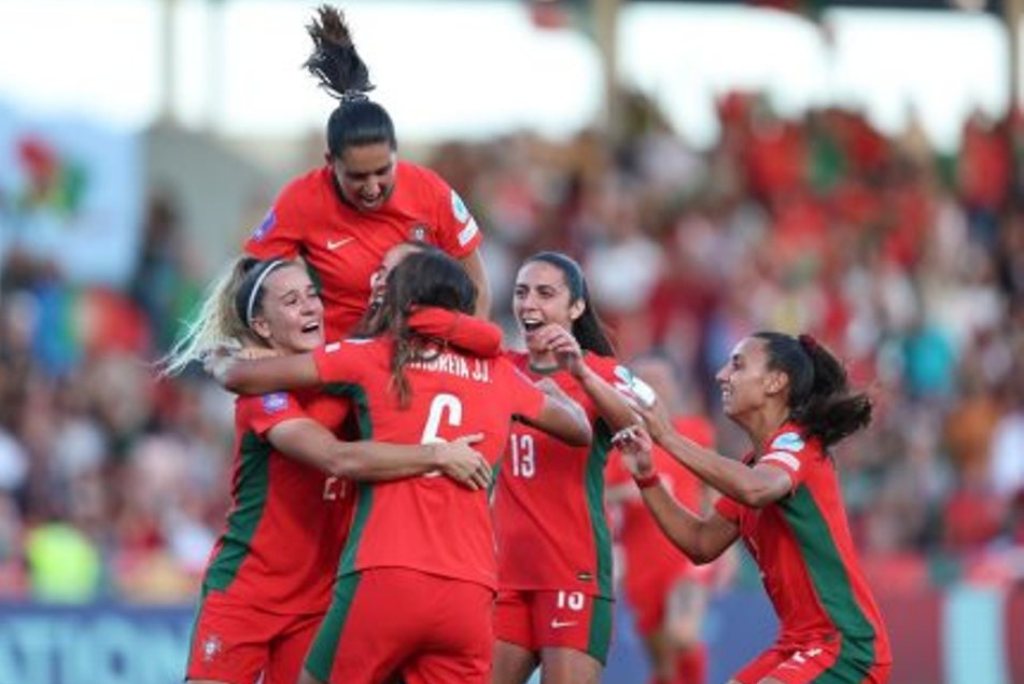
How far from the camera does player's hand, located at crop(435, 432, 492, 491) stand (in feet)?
33.8

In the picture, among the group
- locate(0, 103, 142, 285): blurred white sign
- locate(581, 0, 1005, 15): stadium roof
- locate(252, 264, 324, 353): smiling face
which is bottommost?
locate(252, 264, 324, 353): smiling face

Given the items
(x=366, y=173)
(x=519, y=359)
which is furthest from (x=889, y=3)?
(x=366, y=173)

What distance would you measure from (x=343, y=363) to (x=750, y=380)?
1.65 m

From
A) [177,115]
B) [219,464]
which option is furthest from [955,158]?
[219,464]

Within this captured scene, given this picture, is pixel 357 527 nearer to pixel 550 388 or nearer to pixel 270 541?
pixel 270 541

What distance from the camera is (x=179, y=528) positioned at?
739 inches

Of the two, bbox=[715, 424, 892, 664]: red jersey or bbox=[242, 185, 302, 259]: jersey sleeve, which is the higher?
bbox=[242, 185, 302, 259]: jersey sleeve

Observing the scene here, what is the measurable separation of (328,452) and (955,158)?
53.3 feet

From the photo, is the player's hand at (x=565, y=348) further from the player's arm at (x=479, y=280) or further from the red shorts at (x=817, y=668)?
the red shorts at (x=817, y=668)

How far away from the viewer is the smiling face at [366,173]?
36.4 ft

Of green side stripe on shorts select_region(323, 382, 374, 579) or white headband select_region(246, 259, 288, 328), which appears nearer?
green side stripe on shorts select_region(323, 382, 374, 579)

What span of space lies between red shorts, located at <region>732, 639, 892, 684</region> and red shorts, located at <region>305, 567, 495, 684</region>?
3.83 ft

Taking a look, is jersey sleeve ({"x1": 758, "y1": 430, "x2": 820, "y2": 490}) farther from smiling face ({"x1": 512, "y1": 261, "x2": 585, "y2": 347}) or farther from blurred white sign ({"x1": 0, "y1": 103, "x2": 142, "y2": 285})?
blurred white sign ({"x1": 0, "y1": 103, "x2": 142, "y2": 285})

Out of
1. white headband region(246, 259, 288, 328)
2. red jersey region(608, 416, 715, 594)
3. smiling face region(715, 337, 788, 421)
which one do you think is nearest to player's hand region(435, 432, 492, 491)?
white headband region(246, 259, 288, 328)
